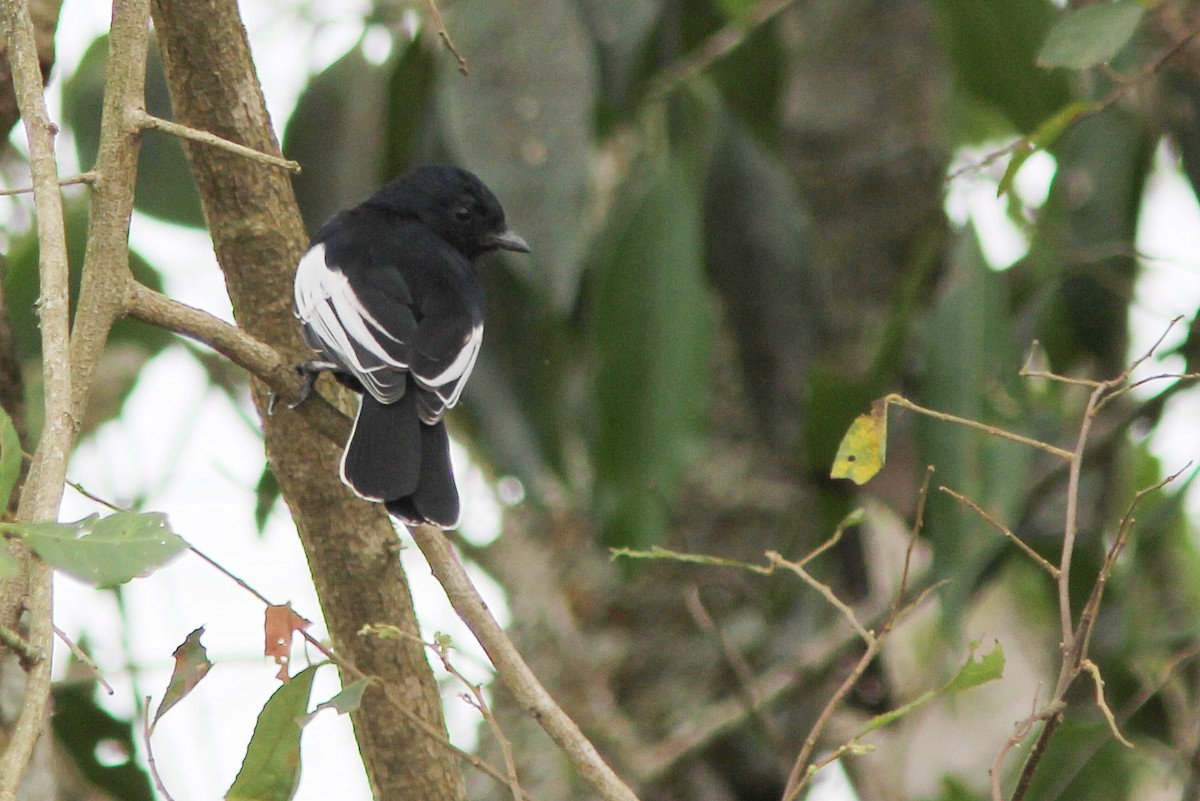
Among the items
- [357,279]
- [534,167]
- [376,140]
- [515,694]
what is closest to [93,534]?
[515,694]

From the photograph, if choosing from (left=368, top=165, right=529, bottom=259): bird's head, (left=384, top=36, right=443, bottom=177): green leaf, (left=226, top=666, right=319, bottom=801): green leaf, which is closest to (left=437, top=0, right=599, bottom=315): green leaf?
(left=368, top=165, right=529, bottom=259): bird's head

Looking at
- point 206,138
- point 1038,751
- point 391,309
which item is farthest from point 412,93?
point 1038,751

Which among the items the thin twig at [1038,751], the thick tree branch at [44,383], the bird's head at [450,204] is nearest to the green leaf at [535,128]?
the bird's head at [450,204]

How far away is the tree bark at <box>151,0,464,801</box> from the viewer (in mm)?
2732

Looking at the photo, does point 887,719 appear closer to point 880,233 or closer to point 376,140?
point 376,140

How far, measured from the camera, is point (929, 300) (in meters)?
5.26

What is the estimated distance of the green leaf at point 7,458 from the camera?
1.73 m

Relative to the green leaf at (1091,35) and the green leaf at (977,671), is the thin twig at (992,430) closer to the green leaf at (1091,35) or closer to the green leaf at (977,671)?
the green leaf at (977,671)

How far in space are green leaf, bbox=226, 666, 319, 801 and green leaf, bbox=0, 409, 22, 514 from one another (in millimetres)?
585

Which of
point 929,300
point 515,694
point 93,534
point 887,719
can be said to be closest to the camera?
point 93,534

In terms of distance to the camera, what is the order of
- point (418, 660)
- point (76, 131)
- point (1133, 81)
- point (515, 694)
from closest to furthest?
point (515, 694) < point (418, 660) < point (1133, 81) < point (76, 131)

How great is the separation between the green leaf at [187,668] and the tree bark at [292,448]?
2.00ft

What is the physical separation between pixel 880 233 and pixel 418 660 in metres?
3.37

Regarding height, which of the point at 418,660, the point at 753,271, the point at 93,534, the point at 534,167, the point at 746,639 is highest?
the point at 534,167
